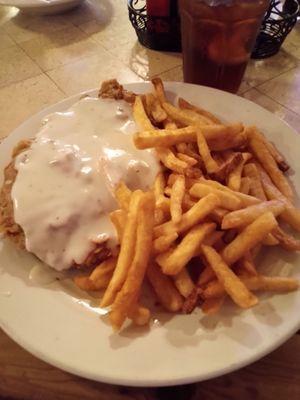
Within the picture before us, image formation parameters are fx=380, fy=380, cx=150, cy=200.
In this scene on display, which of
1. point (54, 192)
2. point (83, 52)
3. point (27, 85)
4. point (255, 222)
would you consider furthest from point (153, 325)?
point (83, 52)

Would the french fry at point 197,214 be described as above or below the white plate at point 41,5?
below

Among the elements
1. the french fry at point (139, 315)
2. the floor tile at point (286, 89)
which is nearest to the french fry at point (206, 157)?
the french fry at point (139, 315)

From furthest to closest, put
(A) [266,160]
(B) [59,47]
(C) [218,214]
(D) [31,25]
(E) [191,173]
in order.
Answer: (D) [31,25] → (B) [59,47] → (A) [266,160] → (E) [191,173] → (C) [218,214]

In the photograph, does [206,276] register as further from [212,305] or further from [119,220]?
[119,220]

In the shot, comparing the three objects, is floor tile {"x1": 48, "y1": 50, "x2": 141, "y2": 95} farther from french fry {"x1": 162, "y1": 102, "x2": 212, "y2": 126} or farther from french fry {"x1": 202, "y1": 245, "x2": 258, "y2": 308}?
french fry {"x1": 202, "y1": 245, "x2": 258, "y2": 308}

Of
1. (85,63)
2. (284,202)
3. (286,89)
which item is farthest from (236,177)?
(85,63)

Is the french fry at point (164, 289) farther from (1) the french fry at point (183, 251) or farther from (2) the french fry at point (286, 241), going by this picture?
(2) the french fry at point (286, 241)

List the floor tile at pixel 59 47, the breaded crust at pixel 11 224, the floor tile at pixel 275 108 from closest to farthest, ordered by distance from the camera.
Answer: the breaded crust at pixel 11 224, the floor tile at pixel 275 108, the floor tile at pixel 59 47
